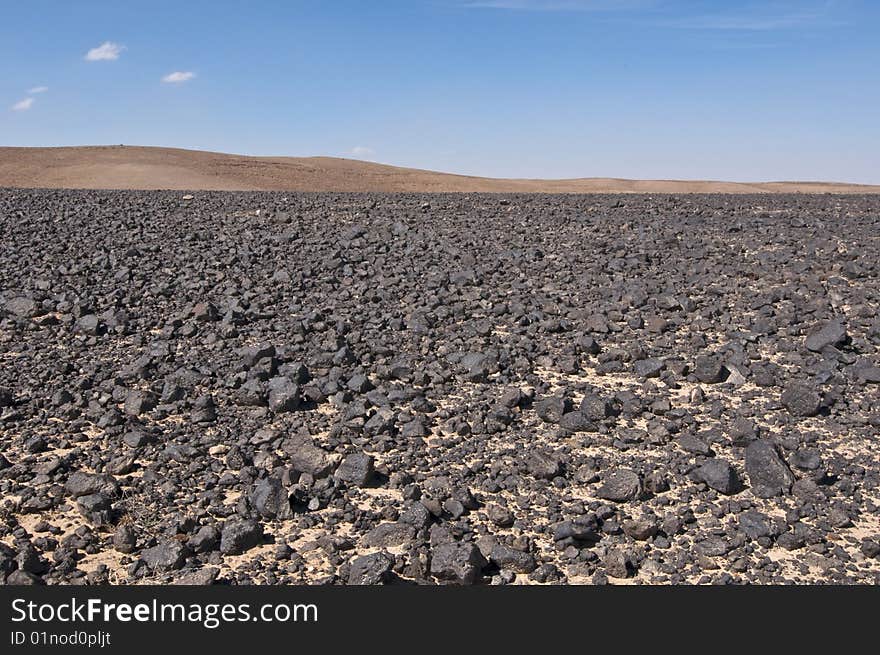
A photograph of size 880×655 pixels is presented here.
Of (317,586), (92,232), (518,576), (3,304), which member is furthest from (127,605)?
(92,232)

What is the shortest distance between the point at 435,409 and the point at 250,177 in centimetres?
3171

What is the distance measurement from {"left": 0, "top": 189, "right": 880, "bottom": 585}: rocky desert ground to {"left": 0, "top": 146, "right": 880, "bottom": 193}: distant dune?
70.8ft

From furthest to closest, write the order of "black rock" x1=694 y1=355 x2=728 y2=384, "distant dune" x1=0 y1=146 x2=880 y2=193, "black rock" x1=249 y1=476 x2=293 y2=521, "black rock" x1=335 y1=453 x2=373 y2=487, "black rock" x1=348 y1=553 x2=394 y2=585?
"distant dune" x1=0 y1=146 x2=880 y2=193 → "black rock" x1=694 y1=355 x2=728 y2=384 → "black rock" x1=335 y1=453 x2=373 y2=487 → "black rock" x1=249 y1=476 x2=293 y2=521 → "black rock" x1=348 y1=553 x2=394 y2=585

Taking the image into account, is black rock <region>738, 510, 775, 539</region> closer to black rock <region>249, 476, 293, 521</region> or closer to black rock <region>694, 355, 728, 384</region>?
black rock <region>694, 355, 728, 384</region>

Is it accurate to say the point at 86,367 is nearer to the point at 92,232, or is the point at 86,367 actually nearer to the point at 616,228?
the point at 92,232

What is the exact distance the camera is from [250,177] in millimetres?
36219

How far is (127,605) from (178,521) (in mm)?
850

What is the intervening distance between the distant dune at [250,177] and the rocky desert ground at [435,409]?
21.6 m

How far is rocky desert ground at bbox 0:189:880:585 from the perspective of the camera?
15.2 feet

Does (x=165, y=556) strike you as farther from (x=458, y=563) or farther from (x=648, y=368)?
(x=648, y=368)

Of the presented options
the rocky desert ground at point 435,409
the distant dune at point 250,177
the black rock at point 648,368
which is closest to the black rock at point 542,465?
the rocky desert ground at point 435,409

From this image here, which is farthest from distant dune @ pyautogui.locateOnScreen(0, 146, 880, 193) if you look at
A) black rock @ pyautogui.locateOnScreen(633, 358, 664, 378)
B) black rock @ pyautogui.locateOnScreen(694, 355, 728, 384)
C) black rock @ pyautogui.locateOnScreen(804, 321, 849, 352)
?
black rock @ pyautogui.locateOnScreen(694, 355, 728, 384)

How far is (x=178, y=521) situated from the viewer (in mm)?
4836

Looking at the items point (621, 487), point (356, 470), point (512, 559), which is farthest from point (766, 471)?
point (356, 470)
